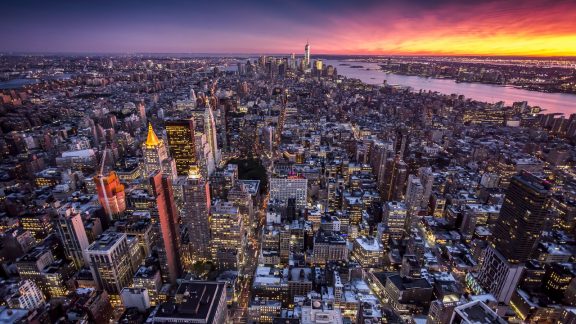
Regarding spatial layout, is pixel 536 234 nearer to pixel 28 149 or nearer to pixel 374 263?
pixel 374 263

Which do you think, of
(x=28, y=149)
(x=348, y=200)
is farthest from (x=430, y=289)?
(x=28, y=149)

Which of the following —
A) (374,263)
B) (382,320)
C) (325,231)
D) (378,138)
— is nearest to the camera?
(382,320)

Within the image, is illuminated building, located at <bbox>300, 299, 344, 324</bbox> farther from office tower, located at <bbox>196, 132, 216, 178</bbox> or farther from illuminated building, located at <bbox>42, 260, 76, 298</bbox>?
office tower, located at <bbox>196, 132, 216, 178</bbox>

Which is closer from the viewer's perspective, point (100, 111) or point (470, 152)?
point (470, 152)

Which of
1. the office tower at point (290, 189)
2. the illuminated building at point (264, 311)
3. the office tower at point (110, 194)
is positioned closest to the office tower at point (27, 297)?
the office tower at point (110, 194)

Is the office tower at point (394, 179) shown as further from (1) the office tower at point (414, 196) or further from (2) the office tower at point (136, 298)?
(2) the office tower at point (136, 298)

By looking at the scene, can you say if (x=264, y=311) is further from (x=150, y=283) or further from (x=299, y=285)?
(x=150, y=283)
